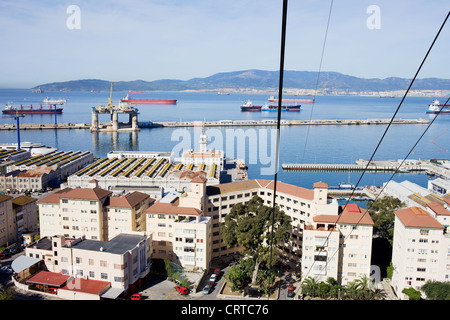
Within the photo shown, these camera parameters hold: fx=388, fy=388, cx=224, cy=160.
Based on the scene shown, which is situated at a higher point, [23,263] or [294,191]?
[294,191]

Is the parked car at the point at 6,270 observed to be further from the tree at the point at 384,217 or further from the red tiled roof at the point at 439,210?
the red tiled roof at the point at 439,210

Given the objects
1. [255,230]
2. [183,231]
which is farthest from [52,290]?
[255,230]

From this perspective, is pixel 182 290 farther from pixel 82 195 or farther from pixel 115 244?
pixel 82 195

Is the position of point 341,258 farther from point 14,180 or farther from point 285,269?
point 14,180

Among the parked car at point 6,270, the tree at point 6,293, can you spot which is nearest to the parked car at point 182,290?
the tree at point 6,293

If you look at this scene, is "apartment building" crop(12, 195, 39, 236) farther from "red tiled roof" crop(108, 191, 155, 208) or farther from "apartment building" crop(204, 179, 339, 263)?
"apartment building" crop(204, 179, 339, 263)
